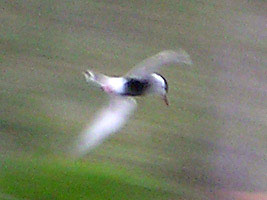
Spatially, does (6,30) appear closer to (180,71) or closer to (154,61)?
(180,71)

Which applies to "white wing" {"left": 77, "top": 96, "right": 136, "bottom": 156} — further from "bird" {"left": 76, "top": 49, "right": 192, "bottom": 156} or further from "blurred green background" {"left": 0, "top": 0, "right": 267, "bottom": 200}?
"blurred green background" {"left": 0, "top": 0, "right": 267, "bottom": 200}

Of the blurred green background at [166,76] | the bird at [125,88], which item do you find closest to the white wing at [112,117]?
the bird at [125,88]

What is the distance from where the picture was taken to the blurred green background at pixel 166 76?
1960 millimetres

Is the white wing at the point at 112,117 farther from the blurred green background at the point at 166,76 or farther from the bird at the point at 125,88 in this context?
the blurred green background at the point at 166,76

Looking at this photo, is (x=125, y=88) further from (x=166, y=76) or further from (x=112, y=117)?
(x=166, y=76)

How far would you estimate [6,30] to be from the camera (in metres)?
2.02

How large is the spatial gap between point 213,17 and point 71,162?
→ 50.5 inches

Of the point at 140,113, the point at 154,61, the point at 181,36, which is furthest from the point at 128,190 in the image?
the point at 181,36

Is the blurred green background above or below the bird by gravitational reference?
above

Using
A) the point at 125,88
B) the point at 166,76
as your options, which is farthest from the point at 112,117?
the point at 166,76

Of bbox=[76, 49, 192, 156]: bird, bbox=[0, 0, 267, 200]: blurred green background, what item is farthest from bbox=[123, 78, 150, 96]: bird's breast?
bbox=[0, 0, 267, 200]: blurred green background

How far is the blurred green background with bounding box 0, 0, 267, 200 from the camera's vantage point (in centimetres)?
196

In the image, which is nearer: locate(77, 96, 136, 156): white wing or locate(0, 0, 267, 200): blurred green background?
locate(77, 96, 136, 156): white wing

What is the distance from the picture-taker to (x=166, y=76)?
1.97m
